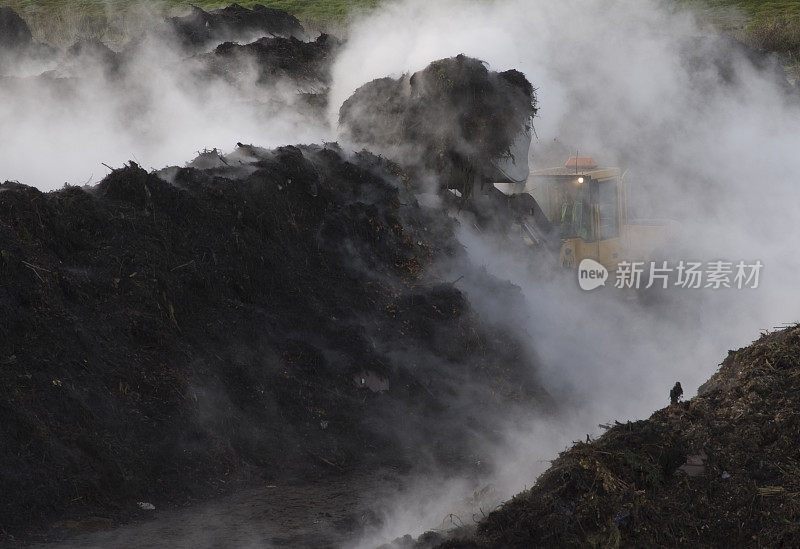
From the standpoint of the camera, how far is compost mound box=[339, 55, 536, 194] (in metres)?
12.5

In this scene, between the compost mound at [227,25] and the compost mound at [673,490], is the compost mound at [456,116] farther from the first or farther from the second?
the compost mound at [673,490]

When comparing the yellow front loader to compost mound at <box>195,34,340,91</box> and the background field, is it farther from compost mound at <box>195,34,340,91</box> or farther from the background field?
the background field

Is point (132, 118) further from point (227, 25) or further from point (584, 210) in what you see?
point (584, 210)

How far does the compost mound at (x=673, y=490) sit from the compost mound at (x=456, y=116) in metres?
7.21

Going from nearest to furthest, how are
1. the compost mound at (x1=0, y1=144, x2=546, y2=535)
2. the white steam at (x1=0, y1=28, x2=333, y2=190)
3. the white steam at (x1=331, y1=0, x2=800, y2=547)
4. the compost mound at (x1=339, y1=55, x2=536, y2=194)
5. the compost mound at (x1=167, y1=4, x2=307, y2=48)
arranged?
the compost mound at (x1=0, y1=144, x2=546, y2=535) → the white steam at (x1=331, y1=0, x2=800, y2=547) → the compost mound at (x1=339, y1=55, x2=536, y2=194) → the white steam at (x1=0, y1=28, x2=333, y2=190) → the compost mound at (x1=167, y1=4, x2=307, y2=48)

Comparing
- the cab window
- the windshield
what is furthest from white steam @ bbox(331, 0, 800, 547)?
the cab window

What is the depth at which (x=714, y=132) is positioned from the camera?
2242cm

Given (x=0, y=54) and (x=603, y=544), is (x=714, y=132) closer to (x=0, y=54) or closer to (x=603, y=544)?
(x=0, y=54)

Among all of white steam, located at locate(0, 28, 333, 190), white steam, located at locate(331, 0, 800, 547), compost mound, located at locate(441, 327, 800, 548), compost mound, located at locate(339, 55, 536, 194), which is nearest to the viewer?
compost mound, located at locate(441, 327, 800, 548)

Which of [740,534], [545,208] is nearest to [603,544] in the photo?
[740,534]

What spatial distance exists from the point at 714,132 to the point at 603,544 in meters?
19.5

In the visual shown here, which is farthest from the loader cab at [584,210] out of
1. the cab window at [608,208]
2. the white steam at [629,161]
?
the white steam at [629,161]

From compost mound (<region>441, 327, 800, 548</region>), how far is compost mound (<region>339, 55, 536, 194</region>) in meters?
7.21

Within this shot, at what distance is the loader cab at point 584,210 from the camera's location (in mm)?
13859
